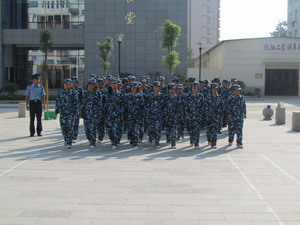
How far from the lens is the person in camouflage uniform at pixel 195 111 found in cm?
918

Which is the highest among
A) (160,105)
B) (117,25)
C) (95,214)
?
(117,25)

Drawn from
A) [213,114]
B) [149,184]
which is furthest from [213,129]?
[149,184]

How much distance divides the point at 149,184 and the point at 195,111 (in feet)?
11.6

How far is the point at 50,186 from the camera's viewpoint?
5969mm

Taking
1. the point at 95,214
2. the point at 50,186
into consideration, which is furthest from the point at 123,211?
the point at 50,186

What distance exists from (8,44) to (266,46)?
988 inches

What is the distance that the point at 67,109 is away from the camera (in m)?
9.11

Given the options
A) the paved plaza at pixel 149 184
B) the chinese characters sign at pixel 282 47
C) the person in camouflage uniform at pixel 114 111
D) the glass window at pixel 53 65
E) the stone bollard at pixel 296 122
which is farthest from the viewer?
the glass window at pixel 53 65

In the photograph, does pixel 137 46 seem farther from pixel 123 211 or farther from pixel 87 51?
pixel 123 211

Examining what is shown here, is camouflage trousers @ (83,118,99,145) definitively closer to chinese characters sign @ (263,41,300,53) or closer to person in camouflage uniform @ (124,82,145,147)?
person in camouflage uniform @ (124,82,145,147)

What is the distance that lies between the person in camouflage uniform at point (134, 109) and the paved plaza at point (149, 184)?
523mm

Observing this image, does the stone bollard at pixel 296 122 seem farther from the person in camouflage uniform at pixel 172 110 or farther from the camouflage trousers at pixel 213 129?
the person in camouflage uniform at pixel 172 110

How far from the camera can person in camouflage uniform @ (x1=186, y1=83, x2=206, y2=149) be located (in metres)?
9.18

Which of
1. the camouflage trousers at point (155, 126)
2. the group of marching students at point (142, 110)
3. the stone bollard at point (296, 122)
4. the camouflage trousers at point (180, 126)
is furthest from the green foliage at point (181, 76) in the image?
the camouflage trousers at point (155, 126)
